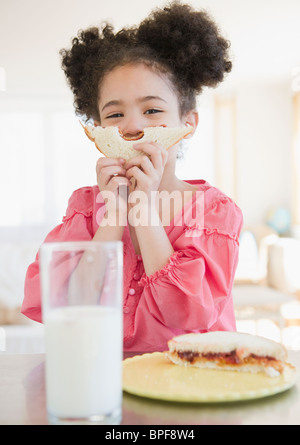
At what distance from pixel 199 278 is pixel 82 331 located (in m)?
0.59

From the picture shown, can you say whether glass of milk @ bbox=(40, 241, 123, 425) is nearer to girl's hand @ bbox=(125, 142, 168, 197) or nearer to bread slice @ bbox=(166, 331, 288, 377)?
bread slice @ bbox=(166, 331, 288, 377)

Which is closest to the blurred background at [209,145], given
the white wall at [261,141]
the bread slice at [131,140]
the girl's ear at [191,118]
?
the white wall at [261,141]

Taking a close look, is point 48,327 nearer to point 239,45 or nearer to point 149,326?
point 149,326

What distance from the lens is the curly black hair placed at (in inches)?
57.8

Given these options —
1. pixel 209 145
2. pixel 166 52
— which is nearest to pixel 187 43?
pixel 166 52

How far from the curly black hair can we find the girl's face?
5 cm

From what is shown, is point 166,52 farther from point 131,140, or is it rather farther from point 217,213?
point 217,213

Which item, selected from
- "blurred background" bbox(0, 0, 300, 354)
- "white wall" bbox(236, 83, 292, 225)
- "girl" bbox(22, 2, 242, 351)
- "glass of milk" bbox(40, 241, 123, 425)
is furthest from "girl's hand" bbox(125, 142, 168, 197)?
"white wall" bbox(236, 83, 292, 225)

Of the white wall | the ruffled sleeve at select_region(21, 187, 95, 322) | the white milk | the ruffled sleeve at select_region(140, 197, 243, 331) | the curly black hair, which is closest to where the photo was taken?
the white milk

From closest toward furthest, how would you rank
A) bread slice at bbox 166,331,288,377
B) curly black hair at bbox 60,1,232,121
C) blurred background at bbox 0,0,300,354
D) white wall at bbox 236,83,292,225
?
bread slice at bbox 166,331,288,377 → curly black hair at bbox 60,1,232,121 → blurred background at bbox 0,0,300,354 → white wall at bbox 236,83,292,225

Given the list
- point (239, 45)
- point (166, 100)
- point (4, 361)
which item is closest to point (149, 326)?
point (4, 361)

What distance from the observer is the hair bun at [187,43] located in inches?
59.1

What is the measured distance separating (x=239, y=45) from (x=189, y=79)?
4765mm
